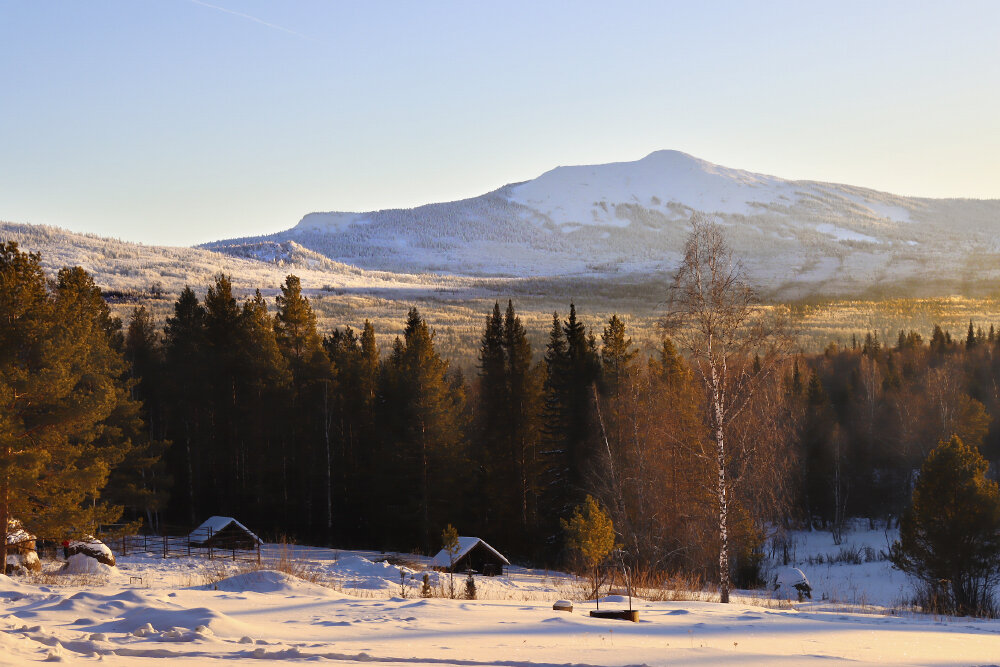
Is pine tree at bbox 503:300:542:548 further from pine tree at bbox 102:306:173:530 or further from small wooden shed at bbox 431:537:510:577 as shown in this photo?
pine tree at bbox 102:306:173:530

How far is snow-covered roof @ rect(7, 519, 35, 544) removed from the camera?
23381 millimetres

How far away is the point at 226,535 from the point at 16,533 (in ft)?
44.3

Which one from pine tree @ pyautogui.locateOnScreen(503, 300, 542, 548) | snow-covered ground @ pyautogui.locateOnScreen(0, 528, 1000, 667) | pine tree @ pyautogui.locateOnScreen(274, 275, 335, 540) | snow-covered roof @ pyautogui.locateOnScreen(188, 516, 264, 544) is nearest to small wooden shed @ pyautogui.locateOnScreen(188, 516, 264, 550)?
snow-covered roof @ pyautogui.locateOnScreen(188, 516, 264, 544)

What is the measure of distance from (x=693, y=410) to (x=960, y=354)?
52481 millimetres

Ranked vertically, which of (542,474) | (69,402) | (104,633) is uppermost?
(69,402)

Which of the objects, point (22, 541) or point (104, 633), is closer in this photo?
point (104, 633)

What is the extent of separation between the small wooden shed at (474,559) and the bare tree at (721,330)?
1329cm

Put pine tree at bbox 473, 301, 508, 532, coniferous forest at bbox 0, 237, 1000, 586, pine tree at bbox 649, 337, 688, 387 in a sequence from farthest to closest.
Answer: pine tree at bbox 473, 301, 508, 532
pine tree at bbox 649, 337, 688, 387
coniferous forest at bbox 0, 237, 1000, 586

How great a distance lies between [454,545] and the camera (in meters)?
28.4

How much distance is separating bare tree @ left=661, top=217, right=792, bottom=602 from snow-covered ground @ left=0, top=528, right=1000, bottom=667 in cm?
493

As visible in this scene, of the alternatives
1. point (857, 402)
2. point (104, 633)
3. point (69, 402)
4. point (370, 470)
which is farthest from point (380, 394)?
point (857, 402)

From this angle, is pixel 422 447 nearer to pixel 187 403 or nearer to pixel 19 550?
pixel 187 403

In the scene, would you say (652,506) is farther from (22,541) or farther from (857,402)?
(857,402)

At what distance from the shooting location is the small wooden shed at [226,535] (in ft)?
121
